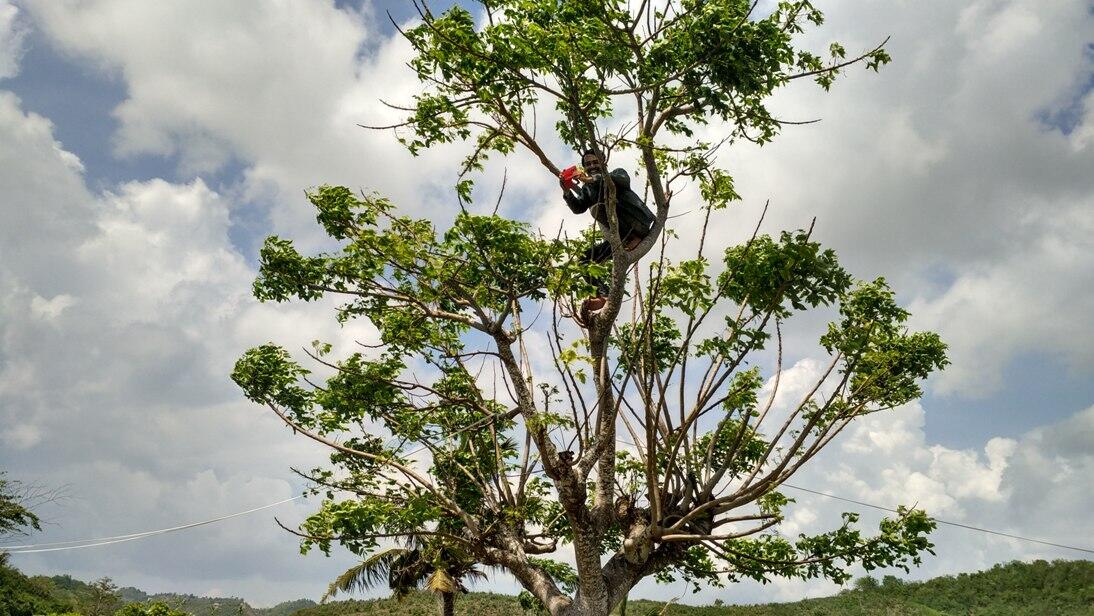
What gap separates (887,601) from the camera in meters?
27.9

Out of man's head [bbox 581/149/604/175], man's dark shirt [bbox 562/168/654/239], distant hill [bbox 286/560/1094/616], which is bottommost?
distant hill [bbox 286/560/1094/616]

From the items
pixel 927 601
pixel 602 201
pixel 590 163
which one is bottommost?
pixel 927 601

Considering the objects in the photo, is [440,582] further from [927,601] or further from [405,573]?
[927,601]

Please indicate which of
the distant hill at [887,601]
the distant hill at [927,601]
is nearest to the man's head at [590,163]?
the distant hill at [887,601]

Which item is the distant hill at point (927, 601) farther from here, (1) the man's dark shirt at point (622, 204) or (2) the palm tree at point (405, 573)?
(1) the man's dark shirt at point (622, 204)

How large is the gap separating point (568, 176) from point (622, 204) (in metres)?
0.74

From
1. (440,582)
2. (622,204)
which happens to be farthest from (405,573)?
(622,204)

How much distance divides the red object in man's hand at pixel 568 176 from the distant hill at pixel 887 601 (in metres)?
16.9

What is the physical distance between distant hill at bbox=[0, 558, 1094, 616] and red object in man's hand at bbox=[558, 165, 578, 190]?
55.4 feet

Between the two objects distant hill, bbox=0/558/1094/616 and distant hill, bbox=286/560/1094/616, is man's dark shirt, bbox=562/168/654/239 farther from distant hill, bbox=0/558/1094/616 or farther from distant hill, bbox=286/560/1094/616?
distant hill, bbox=286/560/1094/616

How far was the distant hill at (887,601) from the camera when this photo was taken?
24328 millimetres

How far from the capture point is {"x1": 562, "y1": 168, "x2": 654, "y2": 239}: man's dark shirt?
9008 millimetres

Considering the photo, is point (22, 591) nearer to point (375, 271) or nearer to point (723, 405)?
point (375, 271)

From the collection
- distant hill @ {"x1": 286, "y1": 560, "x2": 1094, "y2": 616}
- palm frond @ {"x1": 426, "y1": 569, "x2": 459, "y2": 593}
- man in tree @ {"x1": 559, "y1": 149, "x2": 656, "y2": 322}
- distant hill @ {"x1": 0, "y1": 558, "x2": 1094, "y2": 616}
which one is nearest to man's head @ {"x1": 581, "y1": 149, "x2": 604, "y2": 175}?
man in tree @ {"x1": 559, "y1": 149, "x2": 656, "y2": 322}
